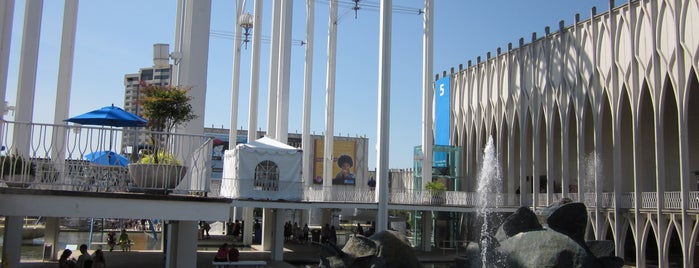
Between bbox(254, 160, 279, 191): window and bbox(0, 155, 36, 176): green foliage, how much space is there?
1559 centimetres

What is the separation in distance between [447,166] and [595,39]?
14760 mm

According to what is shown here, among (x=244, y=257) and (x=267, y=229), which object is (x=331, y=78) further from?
(x=244, y=257)

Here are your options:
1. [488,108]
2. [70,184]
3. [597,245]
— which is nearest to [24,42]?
[70,184]

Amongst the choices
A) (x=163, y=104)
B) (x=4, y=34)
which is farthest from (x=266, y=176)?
(x=4, y=34)

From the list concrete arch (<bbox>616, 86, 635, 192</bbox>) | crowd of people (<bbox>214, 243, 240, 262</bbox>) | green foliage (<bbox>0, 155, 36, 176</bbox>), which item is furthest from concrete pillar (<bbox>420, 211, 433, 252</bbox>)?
green foliage (<bbox>0, 155, 36, 176</bbox>)

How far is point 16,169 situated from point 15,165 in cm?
19

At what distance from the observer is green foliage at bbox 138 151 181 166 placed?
1153 cm

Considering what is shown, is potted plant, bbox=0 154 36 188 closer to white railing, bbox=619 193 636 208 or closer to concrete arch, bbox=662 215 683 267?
concrete arch, bbox=662 215 683 267

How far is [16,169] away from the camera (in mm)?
10750

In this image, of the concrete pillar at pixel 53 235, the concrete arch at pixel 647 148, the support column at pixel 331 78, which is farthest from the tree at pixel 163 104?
the concrete arch at pixel 647 148

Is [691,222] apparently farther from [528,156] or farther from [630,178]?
[528,156]

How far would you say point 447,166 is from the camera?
4406 cm

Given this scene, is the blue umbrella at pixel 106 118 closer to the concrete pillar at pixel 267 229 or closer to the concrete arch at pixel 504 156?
the concrete pillar at pixel 267 229

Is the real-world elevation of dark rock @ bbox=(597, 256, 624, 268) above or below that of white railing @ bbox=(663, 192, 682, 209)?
below
